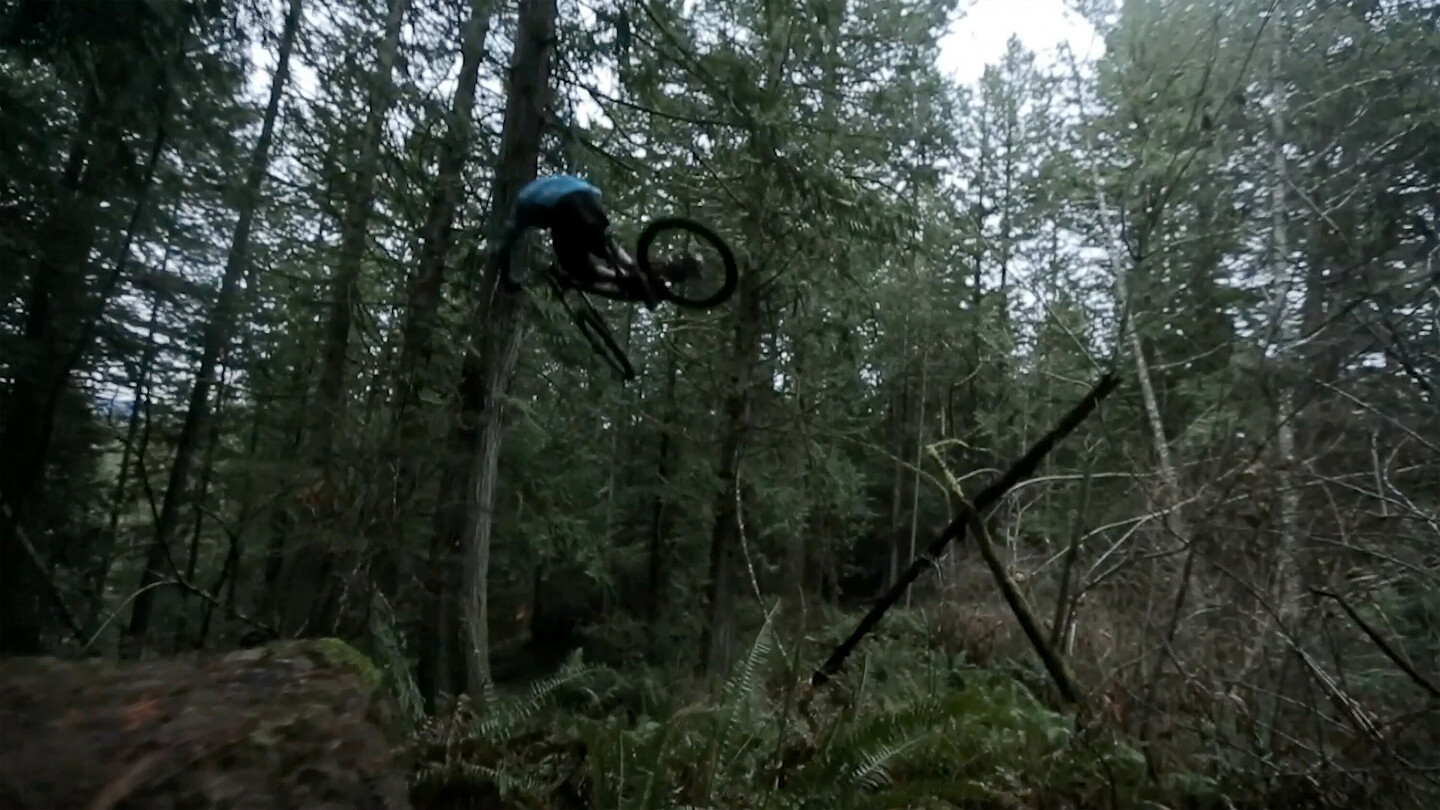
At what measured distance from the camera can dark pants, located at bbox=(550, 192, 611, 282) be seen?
432 cm

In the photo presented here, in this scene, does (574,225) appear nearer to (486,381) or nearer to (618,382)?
(486,381)

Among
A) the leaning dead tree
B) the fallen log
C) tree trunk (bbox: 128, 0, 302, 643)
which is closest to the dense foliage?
tree trunk (bbox: 128, 0, 302, 643)

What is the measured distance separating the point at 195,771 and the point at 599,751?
192 cm

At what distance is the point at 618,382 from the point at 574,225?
3886 millimetres

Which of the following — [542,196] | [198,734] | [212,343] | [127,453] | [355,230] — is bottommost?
[198,734]

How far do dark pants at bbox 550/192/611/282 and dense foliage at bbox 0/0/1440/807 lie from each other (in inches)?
63.1

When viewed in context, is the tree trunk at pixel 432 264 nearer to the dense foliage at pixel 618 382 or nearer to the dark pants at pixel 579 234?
the dense foliage at pixel 618 382

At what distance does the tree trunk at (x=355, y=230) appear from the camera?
5.89 m

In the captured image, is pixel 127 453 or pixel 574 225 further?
pixel 127 453

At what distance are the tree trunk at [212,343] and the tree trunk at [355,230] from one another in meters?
0.54

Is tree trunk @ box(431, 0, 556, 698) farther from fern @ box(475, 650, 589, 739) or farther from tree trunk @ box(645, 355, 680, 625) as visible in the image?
tree trunk @ box(645, 355, 680, 625)

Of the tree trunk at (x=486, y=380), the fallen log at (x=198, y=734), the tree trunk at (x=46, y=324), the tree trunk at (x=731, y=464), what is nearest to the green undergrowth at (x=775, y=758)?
the fallen log at (x=198, y=734)

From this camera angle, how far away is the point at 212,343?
6.08 metres

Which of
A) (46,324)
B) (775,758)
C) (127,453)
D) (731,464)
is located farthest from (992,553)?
(46,324)
